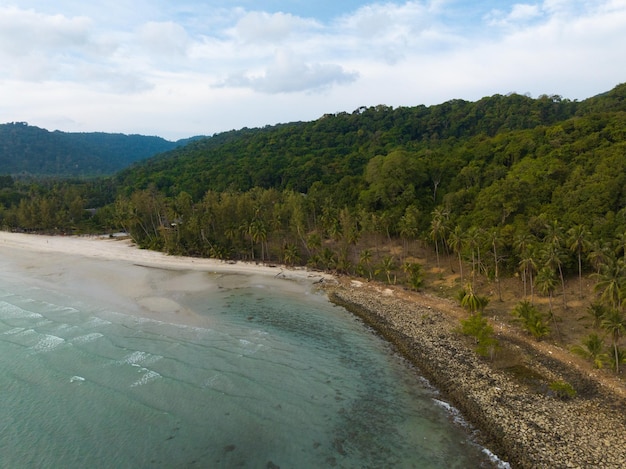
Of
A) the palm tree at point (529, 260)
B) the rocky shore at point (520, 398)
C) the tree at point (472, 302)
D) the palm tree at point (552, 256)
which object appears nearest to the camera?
the rocky shore at point (520, 398)

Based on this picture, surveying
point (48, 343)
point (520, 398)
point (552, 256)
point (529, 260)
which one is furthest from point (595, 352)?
point (48, 343)

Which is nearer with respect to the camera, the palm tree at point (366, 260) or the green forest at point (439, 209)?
the green forest at point (439, 209)

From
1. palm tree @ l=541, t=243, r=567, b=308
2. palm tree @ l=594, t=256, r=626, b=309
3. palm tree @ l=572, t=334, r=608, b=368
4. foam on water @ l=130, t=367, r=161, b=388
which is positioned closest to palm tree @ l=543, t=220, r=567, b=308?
palm tree @ l=541, t=243, r=567, b=308

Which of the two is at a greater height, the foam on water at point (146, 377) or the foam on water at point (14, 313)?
the foam on water at point (14, 313)

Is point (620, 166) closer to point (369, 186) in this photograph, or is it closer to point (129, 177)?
point (369, 186)

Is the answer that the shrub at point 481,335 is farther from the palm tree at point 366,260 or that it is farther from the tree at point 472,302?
the palm tree at point 366,260

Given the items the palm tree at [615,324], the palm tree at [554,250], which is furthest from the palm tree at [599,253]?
the palm tree at [615,324]

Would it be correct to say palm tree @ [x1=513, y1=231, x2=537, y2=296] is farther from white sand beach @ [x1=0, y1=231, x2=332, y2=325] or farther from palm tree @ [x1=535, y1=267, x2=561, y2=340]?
white sand beach @ [x1=0, y1=231, x2=332, y2=325]
